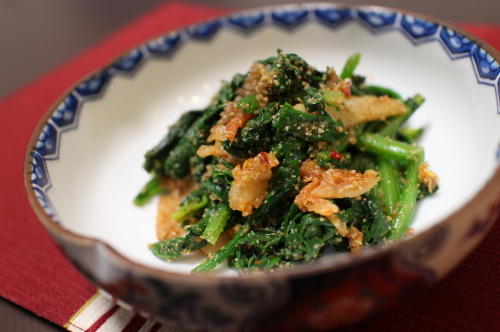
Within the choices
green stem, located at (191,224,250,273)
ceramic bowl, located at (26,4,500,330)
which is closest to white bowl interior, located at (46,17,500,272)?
ceramic bowl, located at (26,4,500,330)

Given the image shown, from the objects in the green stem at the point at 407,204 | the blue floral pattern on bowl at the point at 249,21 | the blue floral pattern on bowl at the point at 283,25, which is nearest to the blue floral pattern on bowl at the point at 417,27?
the blue floral pattern on bowl at the point at 283,25

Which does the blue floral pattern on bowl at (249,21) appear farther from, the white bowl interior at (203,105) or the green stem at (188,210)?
the green stem at (188,210)

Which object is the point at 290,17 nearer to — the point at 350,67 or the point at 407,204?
the point at 350,67

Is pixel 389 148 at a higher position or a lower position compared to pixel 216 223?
higher

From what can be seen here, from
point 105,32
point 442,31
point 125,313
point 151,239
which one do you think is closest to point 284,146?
point 151,239

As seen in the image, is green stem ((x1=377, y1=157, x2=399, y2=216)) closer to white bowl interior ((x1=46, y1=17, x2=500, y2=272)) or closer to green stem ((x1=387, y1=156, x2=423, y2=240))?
green stem ((x1=387, y1=156, x2=423, y2=240))

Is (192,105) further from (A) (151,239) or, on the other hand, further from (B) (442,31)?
(B) (442,31)

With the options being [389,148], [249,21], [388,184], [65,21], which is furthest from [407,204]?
[65,21]
